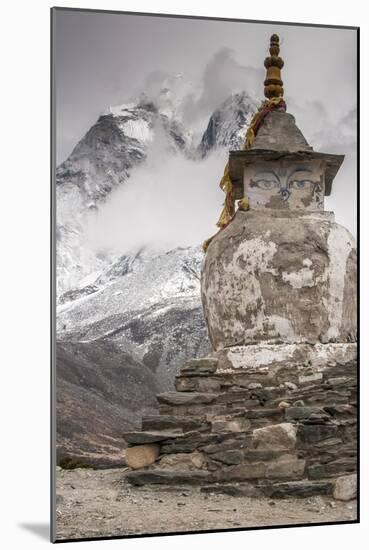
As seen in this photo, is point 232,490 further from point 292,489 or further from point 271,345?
point 271,345

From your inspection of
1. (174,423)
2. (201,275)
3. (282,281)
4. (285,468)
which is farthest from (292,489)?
(201,275)

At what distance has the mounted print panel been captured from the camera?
11.3 m

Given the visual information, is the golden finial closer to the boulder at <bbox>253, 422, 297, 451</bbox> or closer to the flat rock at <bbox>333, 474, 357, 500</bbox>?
the boulder at <bbox>253, 422, 297, 451</bbox>

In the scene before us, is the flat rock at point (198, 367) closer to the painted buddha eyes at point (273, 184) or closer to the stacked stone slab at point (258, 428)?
the stacked stone slab at point (258, 428)

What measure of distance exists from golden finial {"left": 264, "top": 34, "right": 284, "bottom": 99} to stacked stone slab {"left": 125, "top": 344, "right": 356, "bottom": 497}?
2.72 m

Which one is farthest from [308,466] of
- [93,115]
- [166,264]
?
[93,115]

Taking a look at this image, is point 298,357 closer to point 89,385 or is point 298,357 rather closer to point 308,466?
point 308,466

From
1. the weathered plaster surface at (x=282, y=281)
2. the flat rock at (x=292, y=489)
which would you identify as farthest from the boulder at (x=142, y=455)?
the weathered plaster surface at (x=282, y=281)

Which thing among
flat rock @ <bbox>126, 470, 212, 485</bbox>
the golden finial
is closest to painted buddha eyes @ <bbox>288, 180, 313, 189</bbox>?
the golden finial

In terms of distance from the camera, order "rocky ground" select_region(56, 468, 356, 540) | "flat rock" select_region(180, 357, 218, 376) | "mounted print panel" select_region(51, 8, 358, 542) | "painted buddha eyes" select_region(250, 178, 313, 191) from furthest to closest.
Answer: "painted buddha eyes" select_region(250, 178, 313, 191)
"flat rock" select_region(180, 357, 218, 376)
"mounted print panel" select_region(51, 8, 358, 542)
"rocky ground" select_region(56, 468, 356, 540)

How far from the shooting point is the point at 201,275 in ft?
42.5

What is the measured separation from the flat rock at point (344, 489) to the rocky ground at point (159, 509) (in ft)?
0.20

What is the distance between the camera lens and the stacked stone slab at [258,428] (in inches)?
448

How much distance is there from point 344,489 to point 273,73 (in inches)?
168
